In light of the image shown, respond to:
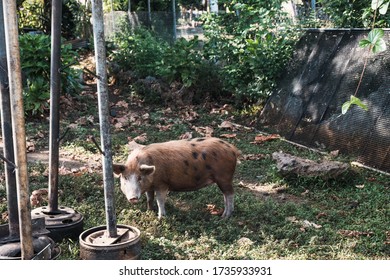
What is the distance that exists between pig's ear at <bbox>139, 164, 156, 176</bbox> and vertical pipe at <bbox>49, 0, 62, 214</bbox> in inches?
35.4

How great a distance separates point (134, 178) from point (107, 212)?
4.19 feet

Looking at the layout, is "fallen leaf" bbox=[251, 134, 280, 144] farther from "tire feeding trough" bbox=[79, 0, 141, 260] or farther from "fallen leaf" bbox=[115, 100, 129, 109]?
"tire feeding trough" bbox=[79, 0, 141, 260]

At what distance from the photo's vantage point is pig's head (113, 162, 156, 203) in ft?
18.8

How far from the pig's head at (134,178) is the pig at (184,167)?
1cm

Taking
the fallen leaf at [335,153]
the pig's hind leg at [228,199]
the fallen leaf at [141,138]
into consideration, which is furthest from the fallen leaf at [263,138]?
the pig's hind leg at [228,199]

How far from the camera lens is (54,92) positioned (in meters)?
5.11

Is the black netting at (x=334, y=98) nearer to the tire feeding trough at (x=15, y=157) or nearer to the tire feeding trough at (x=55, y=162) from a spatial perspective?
the tire feeding trough at (x=55, y=162)

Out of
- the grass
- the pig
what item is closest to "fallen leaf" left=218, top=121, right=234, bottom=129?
the grass

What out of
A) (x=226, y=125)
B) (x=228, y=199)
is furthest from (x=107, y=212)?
(x=226, y=125)

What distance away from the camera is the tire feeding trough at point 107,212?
165 inches

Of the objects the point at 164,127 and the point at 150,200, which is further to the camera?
the point at 164,127

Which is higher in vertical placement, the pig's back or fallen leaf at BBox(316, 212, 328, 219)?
the pig's back

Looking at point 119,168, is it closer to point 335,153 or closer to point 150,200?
point 150,200

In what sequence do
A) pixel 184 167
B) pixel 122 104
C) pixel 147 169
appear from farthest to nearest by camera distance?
pixel 122 104, pixel 184 167, pixel 147 169
